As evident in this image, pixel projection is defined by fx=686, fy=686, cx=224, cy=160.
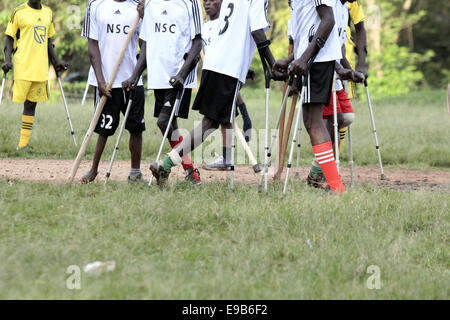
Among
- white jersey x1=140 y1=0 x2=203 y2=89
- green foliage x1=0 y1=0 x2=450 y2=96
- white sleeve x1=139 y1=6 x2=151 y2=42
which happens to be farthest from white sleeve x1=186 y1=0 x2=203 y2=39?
green foliage x1=0 y1=0 x2=450 y2=96

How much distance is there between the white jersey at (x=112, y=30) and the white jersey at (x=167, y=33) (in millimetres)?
251

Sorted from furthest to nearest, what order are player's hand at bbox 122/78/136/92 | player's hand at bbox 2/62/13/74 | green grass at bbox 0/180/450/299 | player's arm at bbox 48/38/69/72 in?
player's arm at bbox 48/38/69/72
player's hand at bbox 2/62/13/74
player's hand at bbox 122/78/136/92
green grass at bbox 0/180/450/299

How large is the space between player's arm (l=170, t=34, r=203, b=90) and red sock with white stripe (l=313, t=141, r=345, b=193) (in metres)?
1.51

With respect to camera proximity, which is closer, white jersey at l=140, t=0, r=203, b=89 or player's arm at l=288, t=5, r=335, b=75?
player's arm at l=288, t=5, r=335, b=75

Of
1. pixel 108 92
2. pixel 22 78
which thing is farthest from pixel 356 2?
pixel 22 78

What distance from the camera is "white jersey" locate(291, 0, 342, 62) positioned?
6281 millimetres

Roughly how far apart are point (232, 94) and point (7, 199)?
232cm

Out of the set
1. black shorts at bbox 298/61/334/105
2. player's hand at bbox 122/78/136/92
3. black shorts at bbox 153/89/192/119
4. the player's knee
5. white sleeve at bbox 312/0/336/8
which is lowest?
the player's knee

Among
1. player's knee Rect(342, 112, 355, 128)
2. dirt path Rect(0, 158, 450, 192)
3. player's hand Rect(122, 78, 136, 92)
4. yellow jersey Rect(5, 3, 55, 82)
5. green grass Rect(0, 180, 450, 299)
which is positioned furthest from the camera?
yellow jersey Rect(5, 3, 55, 82)

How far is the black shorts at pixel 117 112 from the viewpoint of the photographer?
23.9ft

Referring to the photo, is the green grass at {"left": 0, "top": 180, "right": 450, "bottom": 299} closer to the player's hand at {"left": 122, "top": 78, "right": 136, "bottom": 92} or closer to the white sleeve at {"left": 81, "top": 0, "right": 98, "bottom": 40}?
the player's hand at {"left": 122, "top": 78, "right": 136, "bottom": 92}

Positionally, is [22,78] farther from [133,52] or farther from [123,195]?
[123,195]

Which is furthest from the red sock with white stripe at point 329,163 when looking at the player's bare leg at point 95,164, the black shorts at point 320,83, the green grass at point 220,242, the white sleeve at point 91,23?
the white sleeve at point 91,23
